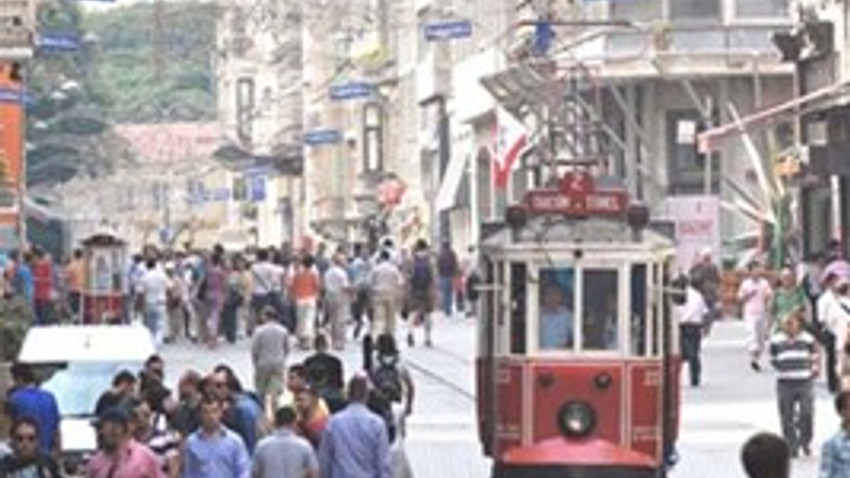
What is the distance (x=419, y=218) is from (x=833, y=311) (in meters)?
64.5

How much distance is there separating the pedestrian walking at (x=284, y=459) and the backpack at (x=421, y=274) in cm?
3295

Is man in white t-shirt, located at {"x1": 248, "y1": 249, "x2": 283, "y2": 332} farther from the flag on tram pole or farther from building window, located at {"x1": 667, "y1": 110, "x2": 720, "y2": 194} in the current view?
building window, located at {"x1": 667, "y1": 110, "x2": 720, "y2": 194}

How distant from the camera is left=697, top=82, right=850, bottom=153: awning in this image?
181 ft

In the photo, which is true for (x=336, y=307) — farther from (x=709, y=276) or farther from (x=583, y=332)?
(x=583, y=332)

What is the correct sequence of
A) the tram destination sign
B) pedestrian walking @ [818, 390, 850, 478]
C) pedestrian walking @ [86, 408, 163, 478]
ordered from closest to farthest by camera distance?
pedestrian walking @ [818, 390, 850, 478] < pedestrian walking @ [86, 408, 163, 478] < the tram destination sign

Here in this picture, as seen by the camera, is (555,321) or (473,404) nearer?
(555,321)

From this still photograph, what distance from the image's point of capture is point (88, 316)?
5362 centimetres

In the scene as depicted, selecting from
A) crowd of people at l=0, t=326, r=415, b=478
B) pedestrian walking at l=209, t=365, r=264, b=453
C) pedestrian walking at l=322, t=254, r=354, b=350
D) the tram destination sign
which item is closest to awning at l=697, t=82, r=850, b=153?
pedestrian walking at l=322, t=254, r=354, b=350

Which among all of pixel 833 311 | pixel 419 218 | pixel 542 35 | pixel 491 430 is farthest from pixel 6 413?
pixel 419 218

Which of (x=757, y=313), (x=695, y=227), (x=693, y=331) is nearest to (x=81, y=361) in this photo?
(x=693, y=331)

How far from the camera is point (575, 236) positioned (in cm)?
2522

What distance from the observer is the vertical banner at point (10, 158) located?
46.1 m

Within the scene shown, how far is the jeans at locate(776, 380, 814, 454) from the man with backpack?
71.0ft

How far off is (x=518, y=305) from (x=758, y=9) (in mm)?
45487
